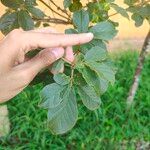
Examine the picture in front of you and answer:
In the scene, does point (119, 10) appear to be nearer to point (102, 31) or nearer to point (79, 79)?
point (102, 31)

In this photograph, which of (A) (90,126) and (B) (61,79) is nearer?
(B) (61,79)

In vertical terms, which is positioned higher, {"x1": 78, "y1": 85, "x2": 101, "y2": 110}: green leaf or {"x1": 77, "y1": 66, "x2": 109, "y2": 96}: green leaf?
{"x1": 77, "y1": 66, "x2": 109, "y2": 96}: green leaf

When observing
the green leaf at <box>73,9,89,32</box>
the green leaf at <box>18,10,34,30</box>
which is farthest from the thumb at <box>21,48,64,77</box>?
the green leaf at <box>18,10,34,30</box>

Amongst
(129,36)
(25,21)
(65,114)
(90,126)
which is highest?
(25,21)

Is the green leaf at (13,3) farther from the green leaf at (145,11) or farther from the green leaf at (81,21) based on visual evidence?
the green leaf at (145,11)

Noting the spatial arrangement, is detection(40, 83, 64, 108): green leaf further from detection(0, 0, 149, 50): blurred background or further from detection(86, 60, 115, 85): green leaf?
detection(0, 0, 149, 50): blurred background

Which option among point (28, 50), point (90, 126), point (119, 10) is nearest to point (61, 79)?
point (28, 50)

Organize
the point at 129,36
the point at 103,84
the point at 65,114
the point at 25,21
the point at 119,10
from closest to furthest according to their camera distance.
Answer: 1. the point at 65,114
2. the point at 103,84
3. the point at 25,21
4. the point at 119,10
5. the point at 129,36
